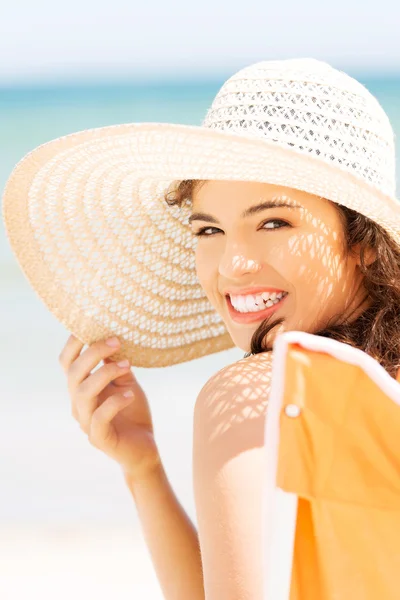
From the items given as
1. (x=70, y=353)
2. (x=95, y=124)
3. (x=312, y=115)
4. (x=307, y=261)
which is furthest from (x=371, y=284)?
(x=95, y=124)

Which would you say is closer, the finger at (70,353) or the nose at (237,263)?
the nose at (237,263)

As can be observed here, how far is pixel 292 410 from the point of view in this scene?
1.02 metres

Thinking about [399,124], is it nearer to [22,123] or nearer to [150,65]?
[22,123]

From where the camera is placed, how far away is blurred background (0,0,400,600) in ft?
12.6

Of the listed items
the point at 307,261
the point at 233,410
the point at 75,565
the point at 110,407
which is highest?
the point at 307,261

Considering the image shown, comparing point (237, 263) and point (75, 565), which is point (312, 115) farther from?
point (75, 565)

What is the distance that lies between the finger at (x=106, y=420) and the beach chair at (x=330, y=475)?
1.03m

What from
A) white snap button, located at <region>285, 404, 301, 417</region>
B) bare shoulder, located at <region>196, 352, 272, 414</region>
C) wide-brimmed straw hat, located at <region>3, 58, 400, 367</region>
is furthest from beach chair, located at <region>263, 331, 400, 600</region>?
wide-brimmed straw hat, located at <region>3, 58, 400, 367</region>

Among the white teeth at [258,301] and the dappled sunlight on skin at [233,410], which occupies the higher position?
the white teeth at [258,301]

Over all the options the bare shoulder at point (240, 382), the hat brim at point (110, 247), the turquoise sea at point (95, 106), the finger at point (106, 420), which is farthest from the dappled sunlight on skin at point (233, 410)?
the turquoise sea at point (95, 106)

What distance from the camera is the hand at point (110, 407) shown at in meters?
2.09

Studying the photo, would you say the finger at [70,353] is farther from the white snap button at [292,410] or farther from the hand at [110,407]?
the white snap button at [292,410]

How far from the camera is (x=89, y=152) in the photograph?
197cm

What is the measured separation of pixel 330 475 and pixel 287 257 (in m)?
0.68
